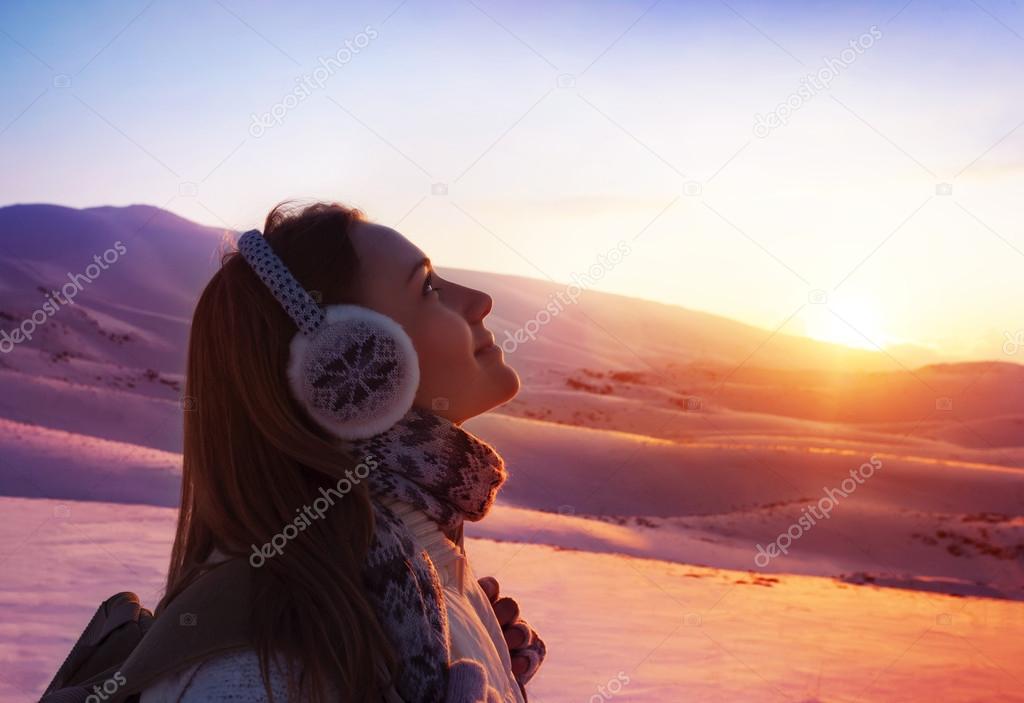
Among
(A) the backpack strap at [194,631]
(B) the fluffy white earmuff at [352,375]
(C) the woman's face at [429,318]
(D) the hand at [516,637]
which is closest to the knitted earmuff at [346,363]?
(B) the fluffy white earmuff at [352,375]

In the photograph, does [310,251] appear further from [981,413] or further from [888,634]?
[981,413]

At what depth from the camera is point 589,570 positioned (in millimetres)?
9141

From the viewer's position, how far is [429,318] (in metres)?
1.93

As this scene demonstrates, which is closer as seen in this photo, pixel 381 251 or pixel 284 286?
Answer: pixel 284 286

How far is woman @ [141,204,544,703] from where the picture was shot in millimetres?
1493

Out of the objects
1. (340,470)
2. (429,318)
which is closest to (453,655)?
(340,470)

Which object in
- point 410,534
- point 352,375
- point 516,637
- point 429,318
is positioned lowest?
point 516,637

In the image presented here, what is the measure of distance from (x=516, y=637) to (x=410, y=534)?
22.4 inches

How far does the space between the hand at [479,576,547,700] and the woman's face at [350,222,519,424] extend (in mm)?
480

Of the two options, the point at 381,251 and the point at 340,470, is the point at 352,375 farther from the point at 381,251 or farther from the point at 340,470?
the point at 381,251

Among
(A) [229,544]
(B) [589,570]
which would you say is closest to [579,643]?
(B) [589,570]

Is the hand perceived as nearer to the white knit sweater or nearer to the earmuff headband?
the white knit sweater

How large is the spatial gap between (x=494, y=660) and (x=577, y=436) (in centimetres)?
1976

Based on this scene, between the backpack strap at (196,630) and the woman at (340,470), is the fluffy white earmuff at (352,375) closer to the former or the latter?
the woman at (340,470)
